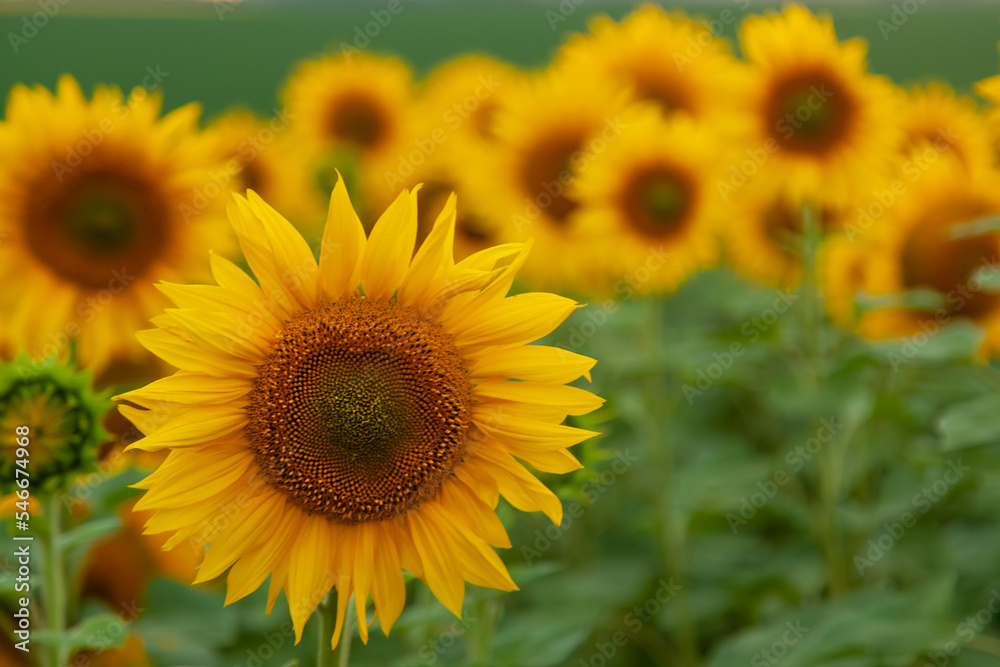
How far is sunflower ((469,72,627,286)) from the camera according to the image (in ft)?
9.55

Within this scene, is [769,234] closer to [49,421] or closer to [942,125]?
[942,125]

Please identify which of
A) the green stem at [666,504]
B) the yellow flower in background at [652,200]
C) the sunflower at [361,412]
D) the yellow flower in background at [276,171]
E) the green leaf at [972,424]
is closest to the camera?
the sunflower at [361,412]

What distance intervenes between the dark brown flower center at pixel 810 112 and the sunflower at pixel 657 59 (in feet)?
1.41

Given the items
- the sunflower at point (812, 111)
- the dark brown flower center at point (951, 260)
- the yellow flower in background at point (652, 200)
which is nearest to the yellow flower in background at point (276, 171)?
the yellow flower in background at point (652, 200)

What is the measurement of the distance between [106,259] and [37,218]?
6.6 inches

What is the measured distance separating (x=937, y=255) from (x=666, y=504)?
103cm

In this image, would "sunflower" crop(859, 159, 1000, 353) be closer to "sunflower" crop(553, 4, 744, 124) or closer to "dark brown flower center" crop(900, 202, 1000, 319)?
"dark brown flower center" crop(900, 202, 1000, 319)

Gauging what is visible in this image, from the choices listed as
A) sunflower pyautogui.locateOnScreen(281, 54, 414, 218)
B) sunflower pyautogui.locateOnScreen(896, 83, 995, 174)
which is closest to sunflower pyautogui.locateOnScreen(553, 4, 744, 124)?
sunflower pyautogui.locateOnScreen(896, 83, 995, 174)

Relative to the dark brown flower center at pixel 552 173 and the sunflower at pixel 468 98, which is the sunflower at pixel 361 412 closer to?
the dark brown flower center at pixel 552 173

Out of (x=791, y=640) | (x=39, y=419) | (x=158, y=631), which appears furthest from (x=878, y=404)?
(x=39, y=419)

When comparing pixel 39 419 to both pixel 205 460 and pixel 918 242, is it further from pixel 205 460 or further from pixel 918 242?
pixel 918 242

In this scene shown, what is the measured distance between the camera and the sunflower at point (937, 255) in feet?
7.64

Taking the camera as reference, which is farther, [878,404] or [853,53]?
[853,53]

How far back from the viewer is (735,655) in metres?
1.87
